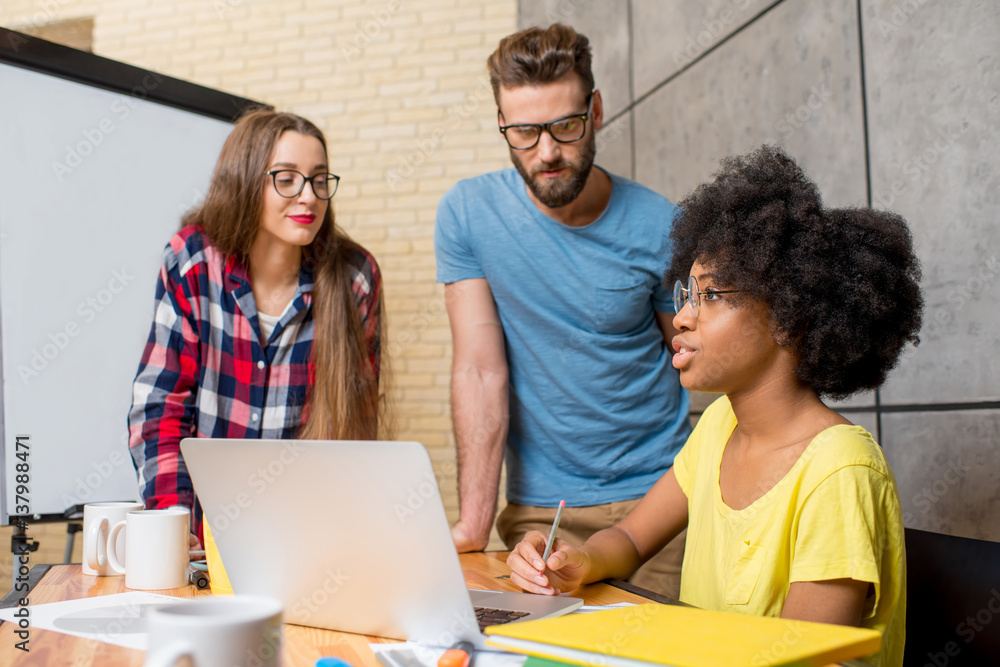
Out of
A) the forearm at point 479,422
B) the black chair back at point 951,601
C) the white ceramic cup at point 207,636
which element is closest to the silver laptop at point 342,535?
the white ceramic cup at point 207,636

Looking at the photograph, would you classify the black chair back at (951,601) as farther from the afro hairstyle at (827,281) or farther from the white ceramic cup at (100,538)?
the white ceramic cup at (100,538)

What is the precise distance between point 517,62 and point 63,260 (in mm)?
1656

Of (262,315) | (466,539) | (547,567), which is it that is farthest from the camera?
(262,315)

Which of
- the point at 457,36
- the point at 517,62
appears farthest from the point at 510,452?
the point at 457,36

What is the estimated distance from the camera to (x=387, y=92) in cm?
510

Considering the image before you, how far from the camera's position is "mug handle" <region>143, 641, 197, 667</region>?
0.53 meters

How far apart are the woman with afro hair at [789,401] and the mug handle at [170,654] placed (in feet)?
2.03

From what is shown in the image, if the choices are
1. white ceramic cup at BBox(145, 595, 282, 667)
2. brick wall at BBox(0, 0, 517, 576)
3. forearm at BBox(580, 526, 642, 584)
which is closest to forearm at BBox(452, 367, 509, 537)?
forearm at BBox(580, 526, 642, 584)

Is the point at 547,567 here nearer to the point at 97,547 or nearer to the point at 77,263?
the point at 97,547

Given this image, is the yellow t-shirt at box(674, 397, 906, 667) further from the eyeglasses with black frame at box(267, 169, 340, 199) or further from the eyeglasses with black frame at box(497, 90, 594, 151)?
the eyeglasses with black frame at box(267, 169, 340, 199)

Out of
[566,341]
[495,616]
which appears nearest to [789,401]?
[495,616]

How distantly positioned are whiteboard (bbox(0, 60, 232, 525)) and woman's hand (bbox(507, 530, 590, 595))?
6.24ft

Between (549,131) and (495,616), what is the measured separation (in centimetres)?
115

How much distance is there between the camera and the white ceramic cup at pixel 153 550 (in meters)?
1.16
